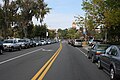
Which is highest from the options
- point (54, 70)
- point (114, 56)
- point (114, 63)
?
point (114, 56)

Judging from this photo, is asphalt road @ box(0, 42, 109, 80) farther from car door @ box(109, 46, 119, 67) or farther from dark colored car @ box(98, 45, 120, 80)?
car door @ box(109, 46, 119, 67)

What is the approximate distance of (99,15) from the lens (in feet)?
126

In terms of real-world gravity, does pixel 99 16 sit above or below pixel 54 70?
above

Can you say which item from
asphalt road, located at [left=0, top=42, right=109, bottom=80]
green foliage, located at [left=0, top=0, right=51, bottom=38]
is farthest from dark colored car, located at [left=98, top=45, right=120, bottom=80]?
green foliage, located at [left=0, top=0, right=51, bottom=38]

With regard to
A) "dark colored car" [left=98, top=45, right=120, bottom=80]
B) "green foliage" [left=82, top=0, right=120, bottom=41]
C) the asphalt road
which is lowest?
the asphalt road

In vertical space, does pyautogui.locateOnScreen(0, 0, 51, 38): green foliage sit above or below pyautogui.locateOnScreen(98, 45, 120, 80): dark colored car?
above

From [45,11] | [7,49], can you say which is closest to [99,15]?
[7,49]

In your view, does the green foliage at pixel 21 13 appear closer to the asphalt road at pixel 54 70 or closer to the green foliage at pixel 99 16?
the green foliage at pixel 99 16

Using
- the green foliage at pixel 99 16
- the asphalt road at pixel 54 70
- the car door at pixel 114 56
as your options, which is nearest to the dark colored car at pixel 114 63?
the car door at pixel 114 56

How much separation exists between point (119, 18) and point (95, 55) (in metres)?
11.0

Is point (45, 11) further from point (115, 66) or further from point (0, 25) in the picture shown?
point (115, 66)

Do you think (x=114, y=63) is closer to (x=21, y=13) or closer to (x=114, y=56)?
(x=114, y=56)

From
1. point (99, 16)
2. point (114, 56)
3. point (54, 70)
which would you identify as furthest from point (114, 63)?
point (99, 16)

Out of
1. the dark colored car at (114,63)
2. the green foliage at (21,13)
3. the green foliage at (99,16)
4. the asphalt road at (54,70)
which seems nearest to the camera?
the dark colored car at (114,63)
